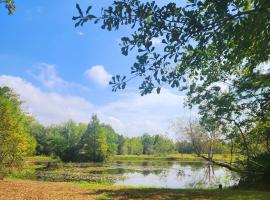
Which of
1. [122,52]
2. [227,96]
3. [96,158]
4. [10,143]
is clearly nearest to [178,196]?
[227,96]

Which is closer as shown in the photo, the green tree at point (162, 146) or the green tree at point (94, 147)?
the green tree at point (94, 147)

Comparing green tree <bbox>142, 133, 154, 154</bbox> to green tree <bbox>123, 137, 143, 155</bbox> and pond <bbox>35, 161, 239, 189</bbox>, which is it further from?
pond <bbox>35, 161, 239, 189</bbox>

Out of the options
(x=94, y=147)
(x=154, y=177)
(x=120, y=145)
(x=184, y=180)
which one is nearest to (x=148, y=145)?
(x=120, y=145)

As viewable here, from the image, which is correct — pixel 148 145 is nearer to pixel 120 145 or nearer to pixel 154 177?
pixel 120 145

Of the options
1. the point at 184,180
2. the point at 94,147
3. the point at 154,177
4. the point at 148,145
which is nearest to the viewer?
the point at 184,180

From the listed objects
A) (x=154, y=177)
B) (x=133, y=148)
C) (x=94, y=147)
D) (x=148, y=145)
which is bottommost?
(x=154, y=177)

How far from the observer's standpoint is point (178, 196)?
1753cm

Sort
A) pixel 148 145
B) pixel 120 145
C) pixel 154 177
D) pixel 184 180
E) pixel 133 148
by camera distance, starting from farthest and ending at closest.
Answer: pixel 148 145 → pixel 133 148 → pixel 120 145 → pixel 154 177 → pixel 184 180

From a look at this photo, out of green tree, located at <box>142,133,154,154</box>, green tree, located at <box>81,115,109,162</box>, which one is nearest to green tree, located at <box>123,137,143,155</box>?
green tree, located at <box>142,133,154,154</box>

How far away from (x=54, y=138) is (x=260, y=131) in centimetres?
6961

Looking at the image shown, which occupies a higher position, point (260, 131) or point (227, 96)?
point (227, 96)

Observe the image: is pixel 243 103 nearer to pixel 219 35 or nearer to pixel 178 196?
pixel 178 196

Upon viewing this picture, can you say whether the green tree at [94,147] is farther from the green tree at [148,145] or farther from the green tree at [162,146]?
the green tree at [148,145]

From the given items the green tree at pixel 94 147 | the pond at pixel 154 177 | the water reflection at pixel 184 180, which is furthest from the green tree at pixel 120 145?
the water reflection at pixel 184 180
